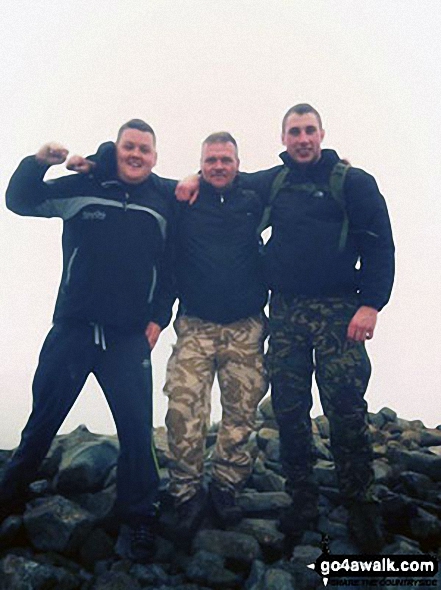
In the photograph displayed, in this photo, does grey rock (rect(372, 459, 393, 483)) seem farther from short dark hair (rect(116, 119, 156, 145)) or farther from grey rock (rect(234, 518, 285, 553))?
short dark hair (rect(116, 119, 156, 145))

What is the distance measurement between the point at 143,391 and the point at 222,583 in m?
2.55

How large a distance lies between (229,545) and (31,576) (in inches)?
95.9

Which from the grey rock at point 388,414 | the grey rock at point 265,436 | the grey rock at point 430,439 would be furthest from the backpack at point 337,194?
the grey rock at point 388,414

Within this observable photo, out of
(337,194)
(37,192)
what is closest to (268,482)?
(337,194)

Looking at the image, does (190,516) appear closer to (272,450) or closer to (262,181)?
(272,450)

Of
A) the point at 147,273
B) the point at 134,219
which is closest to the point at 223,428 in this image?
the point at 147,273

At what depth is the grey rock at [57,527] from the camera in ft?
20.7

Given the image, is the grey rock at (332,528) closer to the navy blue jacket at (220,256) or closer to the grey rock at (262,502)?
the grey rock at (262,502)

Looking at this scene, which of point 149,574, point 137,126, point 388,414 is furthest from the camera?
point 388,414

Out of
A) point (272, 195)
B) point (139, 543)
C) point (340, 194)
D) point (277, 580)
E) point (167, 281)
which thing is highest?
point (272, 195)

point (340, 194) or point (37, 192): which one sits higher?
point (37, 192)

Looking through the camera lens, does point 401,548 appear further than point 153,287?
No

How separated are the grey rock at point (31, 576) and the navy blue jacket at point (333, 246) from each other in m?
4.60

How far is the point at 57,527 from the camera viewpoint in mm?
6387
